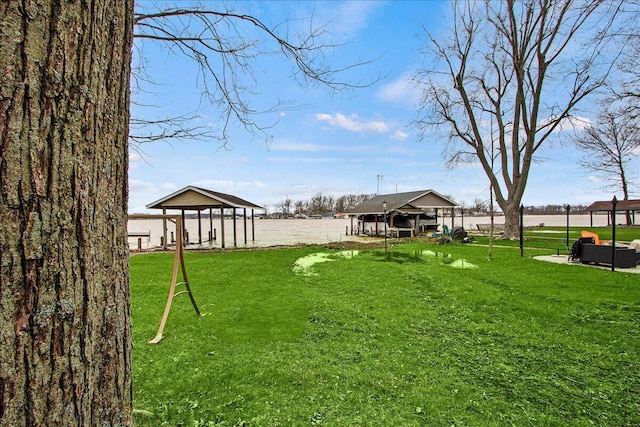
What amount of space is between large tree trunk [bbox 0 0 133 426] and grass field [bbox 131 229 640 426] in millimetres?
1879

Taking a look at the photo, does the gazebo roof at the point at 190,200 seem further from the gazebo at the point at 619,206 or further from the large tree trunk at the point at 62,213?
the gazebo at the point at 619,206

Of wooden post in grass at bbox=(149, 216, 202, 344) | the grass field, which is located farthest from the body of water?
the grass field

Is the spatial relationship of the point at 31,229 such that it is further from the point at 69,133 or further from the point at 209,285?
the point at 209,285

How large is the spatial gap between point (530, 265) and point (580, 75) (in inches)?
554

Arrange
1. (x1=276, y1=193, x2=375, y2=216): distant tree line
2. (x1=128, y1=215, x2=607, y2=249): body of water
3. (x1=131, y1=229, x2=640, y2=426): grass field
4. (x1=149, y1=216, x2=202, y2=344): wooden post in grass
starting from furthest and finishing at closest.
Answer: (x1=276, y1=193, x2=375, y2=216): distant tree line
(x1=128, y1=215, x2=607, y2=249): body of water
(x1=149, y1=216, x2=202, y2=344): wooden post in grass
(x1=131, y1=229, x2=640, y2=426): grass field

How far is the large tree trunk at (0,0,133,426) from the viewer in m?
0.87

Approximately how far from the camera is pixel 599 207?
119 feet

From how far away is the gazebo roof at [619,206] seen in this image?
30.8 metres

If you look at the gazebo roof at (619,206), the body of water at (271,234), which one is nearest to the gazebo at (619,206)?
the gazebo roof at (619,206)

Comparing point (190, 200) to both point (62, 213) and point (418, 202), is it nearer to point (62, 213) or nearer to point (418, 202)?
point (418, 202)

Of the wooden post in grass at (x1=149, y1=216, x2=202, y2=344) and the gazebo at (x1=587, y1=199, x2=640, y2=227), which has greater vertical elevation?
the gazebo at (x1=587, y1=199, x2=640, y2=227)

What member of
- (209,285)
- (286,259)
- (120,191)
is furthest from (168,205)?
(120,191)

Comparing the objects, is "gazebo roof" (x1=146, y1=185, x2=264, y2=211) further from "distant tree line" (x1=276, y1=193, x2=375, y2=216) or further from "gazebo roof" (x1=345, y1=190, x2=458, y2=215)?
"distant tree line" (x1=276, y1=193, x2=375, y2=216)

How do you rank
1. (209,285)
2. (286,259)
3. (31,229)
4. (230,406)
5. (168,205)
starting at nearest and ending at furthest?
1. (31,229)
2. (230,406)
3. (209,285)
4. (286,259)
5. (168,205)
